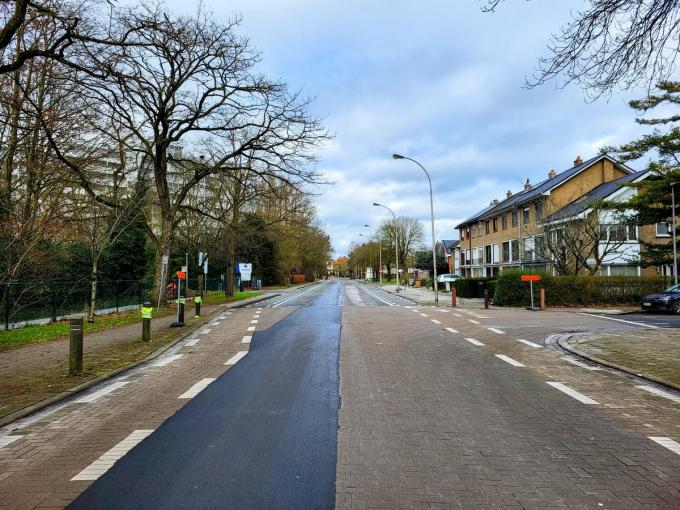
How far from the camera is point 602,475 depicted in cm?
395

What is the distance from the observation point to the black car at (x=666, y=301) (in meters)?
21.4

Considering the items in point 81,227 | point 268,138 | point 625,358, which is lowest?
point 625,358

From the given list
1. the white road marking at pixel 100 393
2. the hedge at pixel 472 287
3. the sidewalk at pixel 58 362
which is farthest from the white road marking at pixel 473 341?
the hedge at pixel 472 287

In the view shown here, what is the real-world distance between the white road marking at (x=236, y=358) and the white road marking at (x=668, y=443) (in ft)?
22.2

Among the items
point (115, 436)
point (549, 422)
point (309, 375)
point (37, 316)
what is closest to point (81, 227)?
point (37, 316)

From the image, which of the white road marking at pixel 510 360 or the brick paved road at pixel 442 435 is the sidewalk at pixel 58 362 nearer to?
the brick paved road at pixel 442 435

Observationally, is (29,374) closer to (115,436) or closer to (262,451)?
(115,436)

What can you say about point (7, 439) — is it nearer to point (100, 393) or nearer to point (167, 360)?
point (100, 393)

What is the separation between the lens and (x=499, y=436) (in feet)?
16.2

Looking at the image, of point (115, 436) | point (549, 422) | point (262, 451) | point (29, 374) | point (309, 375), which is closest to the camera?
point (262, 451)

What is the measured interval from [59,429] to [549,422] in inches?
210

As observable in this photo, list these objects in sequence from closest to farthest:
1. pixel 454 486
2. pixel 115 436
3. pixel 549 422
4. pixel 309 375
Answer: pixel 454 486 → pixel 115 436 → pixel 549 422 → pixel 309 375

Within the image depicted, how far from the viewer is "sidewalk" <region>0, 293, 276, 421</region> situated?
7.18m

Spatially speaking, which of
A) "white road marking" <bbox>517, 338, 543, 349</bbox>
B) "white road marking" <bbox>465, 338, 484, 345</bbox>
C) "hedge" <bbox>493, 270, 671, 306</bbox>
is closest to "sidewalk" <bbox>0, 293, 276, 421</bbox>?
"white road marking" <bbox>465, 338, 484, 345</bbox>
